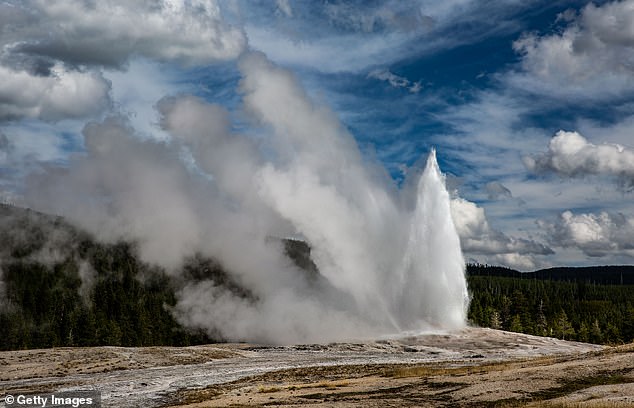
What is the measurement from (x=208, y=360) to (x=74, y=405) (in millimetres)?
36991

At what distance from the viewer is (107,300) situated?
5369 inches

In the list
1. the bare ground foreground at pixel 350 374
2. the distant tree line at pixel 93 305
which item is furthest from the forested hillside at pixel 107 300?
the bare ground foreground at pixel 350 374

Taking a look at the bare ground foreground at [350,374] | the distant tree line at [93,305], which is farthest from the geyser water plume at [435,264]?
A: the distant tree line at [93,305]

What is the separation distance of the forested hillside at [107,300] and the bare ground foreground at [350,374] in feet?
104

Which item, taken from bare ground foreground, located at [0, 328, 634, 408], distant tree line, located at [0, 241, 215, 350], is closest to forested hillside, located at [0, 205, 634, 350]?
distant tree line, located at [0, 241, 215, 350]

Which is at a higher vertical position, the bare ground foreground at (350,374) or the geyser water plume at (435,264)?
the geyser water plume at (435,264)

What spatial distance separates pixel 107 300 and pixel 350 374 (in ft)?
314

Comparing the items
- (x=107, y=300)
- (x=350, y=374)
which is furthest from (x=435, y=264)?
(x=107, y=300)

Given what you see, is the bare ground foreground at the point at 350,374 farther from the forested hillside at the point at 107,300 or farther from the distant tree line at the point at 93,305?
the distant tree line at the point at 93,305

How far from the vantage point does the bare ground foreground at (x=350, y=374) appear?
3566 centimetres

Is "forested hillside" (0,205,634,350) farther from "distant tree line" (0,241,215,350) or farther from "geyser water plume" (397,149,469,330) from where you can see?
"geyser water plume" (397,149,469,330)

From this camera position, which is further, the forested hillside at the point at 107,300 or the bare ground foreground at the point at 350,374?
the forested hillside at the point at 107,300

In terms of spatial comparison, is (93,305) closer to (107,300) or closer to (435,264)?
(107,300)

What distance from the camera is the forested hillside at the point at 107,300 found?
374ft
